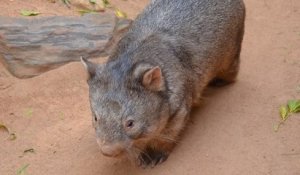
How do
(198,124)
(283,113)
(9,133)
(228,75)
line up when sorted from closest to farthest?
1. (283,113)
2. (198,124)
3. (9,133)
4. (228,75)

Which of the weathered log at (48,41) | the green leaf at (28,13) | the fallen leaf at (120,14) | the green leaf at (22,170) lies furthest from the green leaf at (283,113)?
the green leaf at (28,13)

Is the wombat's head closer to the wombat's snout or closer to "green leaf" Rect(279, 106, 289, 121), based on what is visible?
the wombat's snout

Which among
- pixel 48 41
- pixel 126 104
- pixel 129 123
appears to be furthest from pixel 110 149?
pixel 48 41

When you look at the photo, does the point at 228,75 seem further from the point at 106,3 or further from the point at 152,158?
the point at 106,3

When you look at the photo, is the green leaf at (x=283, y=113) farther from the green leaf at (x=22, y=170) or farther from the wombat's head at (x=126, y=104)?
the green leaf at (x=22, y=170)

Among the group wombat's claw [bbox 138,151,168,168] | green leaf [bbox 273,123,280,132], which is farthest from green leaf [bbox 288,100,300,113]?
wombat's claw [bbox 138,151,168,168]

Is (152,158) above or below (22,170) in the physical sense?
above

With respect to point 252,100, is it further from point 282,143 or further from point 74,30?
point 74,30
